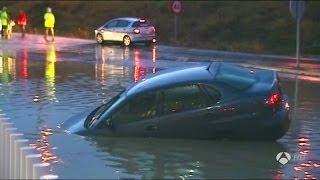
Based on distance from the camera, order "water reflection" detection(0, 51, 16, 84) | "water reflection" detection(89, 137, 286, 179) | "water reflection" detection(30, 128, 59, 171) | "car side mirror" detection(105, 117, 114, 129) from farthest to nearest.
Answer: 1. "water reflection" detection(0, 51, 16, 84)
2. "car side mirror" detection(105, 117, 114, 129)
3. "water reflection" detection(30, 128, 59, 171)
4. "water reflection" detection(89, 137, 286, 179)

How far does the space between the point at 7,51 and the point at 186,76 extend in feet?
72.5

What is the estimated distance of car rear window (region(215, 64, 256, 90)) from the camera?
9.73 m

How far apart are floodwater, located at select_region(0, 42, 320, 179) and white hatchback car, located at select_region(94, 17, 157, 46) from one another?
675 inches

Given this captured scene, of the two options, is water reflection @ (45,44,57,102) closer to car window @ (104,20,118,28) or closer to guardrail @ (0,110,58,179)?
car window @ (104,20,118,28)

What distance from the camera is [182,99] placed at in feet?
31.7

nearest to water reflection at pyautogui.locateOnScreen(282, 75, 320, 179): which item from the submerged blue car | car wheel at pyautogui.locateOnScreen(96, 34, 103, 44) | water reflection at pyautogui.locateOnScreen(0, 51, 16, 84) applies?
the submerged blue car

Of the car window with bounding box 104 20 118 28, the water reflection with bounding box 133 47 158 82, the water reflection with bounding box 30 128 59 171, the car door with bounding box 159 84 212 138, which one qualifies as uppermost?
the car door with bounding box 159 84 212 138

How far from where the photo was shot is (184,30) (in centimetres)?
4550

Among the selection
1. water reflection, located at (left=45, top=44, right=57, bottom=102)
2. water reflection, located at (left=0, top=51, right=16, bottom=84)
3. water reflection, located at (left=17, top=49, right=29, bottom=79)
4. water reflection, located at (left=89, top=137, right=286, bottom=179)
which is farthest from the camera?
water reflection, located at (left=17, top=49, right=29, bottom=79)

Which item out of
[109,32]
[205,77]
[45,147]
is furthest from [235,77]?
[109,32]

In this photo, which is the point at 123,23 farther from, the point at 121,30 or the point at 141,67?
the point at 141,67

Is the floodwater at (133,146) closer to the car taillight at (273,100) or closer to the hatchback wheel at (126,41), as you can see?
the car taillight at (273,100)

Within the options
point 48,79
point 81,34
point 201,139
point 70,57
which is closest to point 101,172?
point 201,139

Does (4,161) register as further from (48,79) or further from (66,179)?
(48,79)
